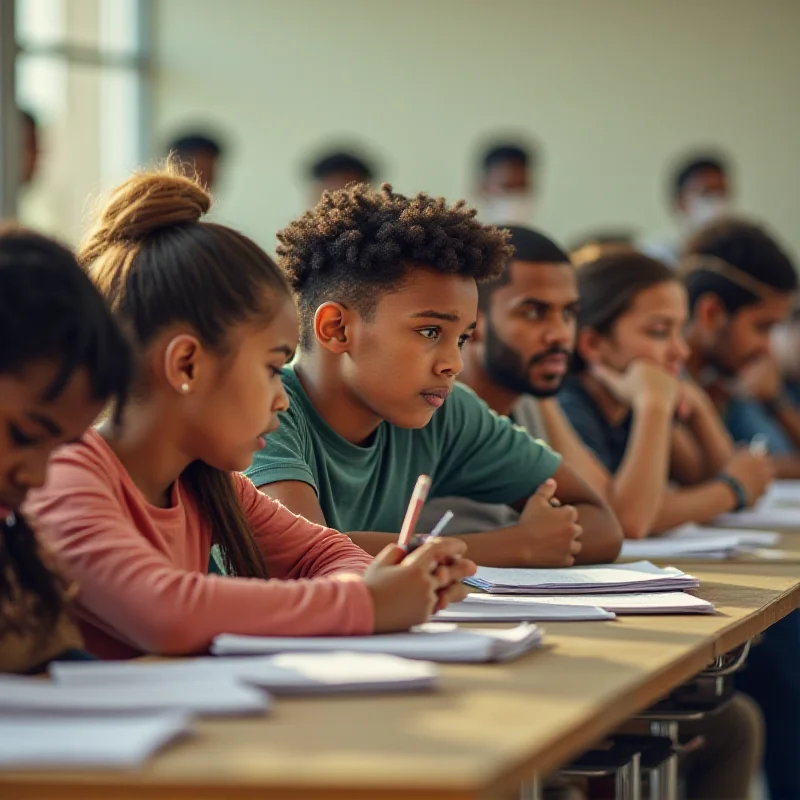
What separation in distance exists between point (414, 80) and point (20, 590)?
616 cm

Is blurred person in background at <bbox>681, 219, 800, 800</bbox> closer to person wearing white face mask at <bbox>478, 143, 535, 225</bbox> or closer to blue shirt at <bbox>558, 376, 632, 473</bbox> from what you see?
blue shirt at <bbox>558, 376, 632, 473</bbox>

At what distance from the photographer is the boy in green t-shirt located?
71.9 inches

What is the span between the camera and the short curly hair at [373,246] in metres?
1.83

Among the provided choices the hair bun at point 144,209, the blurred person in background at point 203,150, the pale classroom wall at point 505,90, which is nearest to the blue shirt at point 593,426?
the hair bun at point 144,209

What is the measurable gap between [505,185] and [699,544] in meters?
4.41

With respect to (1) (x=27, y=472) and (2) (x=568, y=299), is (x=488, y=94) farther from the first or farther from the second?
(1) (x=27, y=472)

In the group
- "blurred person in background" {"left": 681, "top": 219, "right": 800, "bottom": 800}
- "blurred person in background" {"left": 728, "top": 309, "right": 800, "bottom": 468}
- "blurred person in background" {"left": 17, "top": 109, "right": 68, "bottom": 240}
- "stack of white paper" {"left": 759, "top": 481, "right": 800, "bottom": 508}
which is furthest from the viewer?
"blurred person in background" {"left": 17, "top": 109, "right": 68, "bottom": 240}

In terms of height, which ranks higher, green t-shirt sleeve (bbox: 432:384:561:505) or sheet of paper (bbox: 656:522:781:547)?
green t-shirt sleeve (bbox: 432:384:561:505)

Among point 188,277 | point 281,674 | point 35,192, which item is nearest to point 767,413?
point 35,192

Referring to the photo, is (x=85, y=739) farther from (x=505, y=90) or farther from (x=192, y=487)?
(x=505, y=90)

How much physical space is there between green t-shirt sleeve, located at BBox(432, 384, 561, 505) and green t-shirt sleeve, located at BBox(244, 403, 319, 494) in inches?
13.0

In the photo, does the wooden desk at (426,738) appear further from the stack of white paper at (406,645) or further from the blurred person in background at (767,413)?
the blurred person in background at (767,413)

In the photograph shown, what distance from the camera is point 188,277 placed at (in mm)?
1397

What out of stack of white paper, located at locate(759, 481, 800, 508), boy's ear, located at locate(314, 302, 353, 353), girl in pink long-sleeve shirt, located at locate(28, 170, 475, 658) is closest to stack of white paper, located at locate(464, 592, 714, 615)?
girl in pink long-sleeve shirt, located at locate(28, 170, 475, 658)
